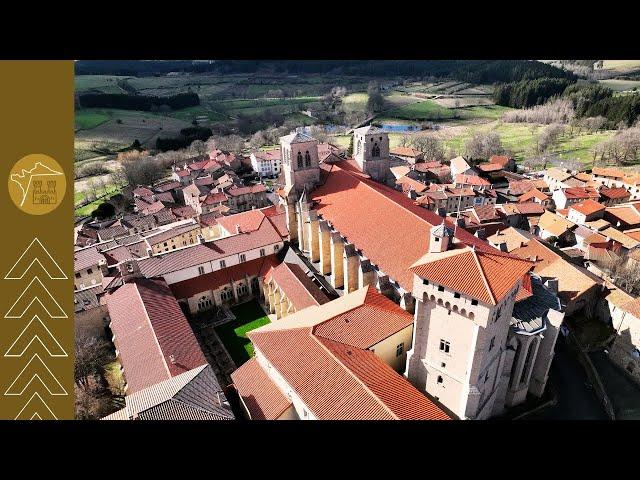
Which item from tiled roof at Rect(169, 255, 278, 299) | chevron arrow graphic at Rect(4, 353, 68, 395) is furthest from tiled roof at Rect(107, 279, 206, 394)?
chevron arrow graphic at Rect(4, 353, 68, 395)

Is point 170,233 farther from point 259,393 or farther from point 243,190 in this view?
point 259,393

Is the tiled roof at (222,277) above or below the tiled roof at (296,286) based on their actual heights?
below

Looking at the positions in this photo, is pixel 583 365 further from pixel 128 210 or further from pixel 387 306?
pixel 128 210

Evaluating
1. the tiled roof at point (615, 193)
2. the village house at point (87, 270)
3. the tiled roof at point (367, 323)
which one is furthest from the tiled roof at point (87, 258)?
the tiled roof at point (615, 193)

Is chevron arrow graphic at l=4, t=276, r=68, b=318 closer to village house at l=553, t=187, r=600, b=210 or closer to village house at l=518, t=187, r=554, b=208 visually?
village house at l=518, t=187, r=554, b=208

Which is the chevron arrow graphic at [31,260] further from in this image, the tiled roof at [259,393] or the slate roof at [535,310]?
the slate roof at [535,310]

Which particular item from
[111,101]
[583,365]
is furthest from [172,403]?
[111,101]
